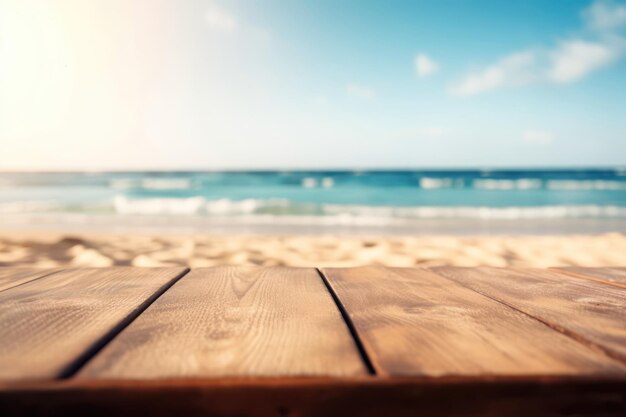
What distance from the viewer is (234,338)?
603mm

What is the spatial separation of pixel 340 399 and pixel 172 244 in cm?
507

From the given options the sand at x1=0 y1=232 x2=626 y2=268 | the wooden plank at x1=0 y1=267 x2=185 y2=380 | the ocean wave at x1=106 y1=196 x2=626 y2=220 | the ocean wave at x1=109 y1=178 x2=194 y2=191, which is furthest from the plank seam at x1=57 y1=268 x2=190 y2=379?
the ocean wave at x1=109 y1=178 x2=194 y2=191

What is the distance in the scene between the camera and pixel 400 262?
4211mm

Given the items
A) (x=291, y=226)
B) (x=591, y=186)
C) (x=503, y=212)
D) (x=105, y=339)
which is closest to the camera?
(x=105, y=339)

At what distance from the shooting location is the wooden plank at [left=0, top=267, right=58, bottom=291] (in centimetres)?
100

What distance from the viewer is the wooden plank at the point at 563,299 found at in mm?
626

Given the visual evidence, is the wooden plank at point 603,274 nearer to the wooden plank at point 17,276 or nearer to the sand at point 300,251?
the wooden plank at point 17,276

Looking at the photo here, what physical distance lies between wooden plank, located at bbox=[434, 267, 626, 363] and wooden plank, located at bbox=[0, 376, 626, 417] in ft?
0.41

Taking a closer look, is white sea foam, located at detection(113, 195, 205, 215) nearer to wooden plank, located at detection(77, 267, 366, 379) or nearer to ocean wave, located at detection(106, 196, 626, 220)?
ocean wave, located at detection(106, 196, 626, 220)

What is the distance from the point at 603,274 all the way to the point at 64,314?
4.25 feet

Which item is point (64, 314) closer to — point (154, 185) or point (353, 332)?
point (353, 332)

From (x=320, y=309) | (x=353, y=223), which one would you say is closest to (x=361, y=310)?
(x=320, y=309)

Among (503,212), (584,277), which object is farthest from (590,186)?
(584,277)

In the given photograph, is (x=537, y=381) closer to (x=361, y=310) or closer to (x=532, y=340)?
(x=532, y=340)
